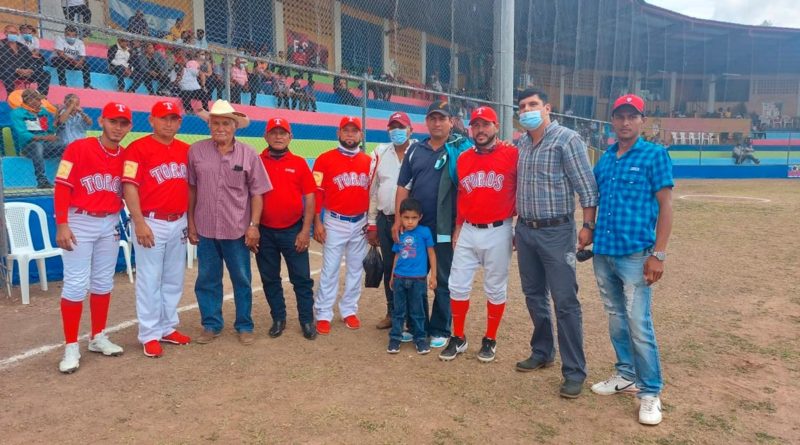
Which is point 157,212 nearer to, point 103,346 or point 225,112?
point 225,112

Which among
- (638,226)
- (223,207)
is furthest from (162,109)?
(638,226)

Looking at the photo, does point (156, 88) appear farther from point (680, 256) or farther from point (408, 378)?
point (680, 256)

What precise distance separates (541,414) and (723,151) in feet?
116

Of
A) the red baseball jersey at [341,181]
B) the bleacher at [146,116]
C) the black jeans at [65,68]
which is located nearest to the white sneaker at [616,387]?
the red baseball jersey at [341,181]

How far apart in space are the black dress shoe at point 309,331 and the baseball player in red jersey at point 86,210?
5.38 ft

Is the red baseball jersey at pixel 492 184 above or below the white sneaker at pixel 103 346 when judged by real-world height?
above

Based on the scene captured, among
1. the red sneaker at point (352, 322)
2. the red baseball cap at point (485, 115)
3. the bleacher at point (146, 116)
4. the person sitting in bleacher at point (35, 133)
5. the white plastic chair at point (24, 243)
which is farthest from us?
the bleacher at point (146, 116)

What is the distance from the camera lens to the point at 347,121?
15.5 feet

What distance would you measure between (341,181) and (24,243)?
394 centimetres

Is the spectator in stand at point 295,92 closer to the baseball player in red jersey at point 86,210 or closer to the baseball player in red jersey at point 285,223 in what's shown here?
the baseball player in red jersey at point 285,223

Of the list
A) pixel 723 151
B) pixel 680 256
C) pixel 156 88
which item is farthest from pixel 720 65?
pixel 156 88

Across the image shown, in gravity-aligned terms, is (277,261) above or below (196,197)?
below

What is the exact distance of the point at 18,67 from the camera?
763 centimetres

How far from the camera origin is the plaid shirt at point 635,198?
128 inches
